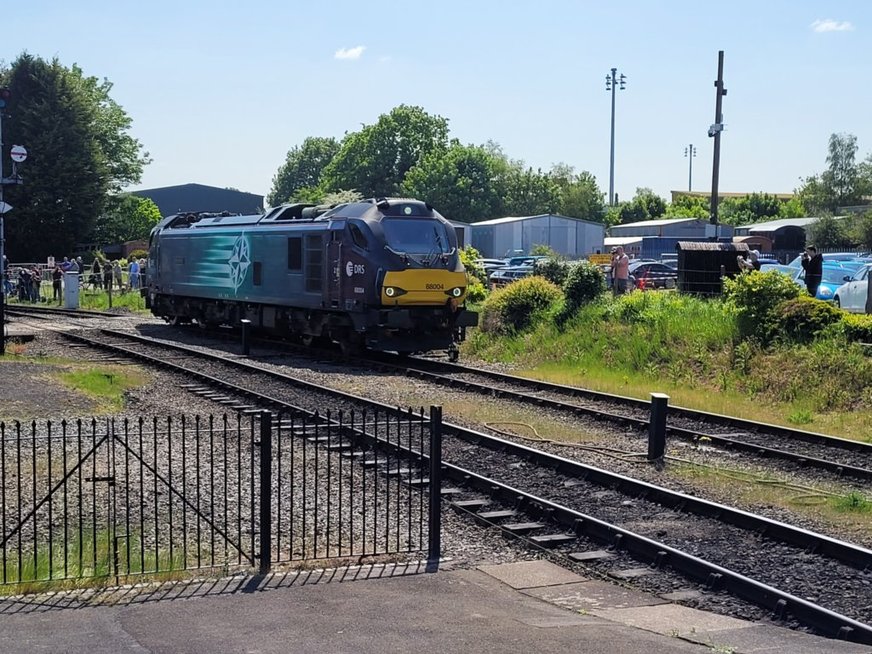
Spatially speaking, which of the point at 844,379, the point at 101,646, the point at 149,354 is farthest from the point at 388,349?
the point at 101,646

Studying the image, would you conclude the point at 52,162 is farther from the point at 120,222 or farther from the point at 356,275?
the point at 356,275

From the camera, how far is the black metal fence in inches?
327

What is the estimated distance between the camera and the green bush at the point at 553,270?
28.4m

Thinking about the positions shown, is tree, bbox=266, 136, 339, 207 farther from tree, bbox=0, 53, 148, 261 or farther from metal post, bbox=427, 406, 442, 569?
metal post, bbox=427, 406, 442, 569

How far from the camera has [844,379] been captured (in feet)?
56.7

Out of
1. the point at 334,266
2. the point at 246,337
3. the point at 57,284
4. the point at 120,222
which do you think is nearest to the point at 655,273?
the point at 246,337

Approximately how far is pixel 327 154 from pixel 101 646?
5498 inches

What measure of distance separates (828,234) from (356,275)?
58228mm

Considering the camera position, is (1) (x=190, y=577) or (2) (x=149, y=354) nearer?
(1) (x=190, y=577)

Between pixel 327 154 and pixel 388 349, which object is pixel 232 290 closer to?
pixel 388 349

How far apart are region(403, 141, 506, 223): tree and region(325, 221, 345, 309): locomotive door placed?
229ft

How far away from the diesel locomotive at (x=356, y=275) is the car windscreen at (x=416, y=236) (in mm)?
20

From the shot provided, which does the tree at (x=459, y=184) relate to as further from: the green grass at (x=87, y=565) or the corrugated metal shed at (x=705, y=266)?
the green grass at (x=87, y=565)

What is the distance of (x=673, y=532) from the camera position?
977 cm
